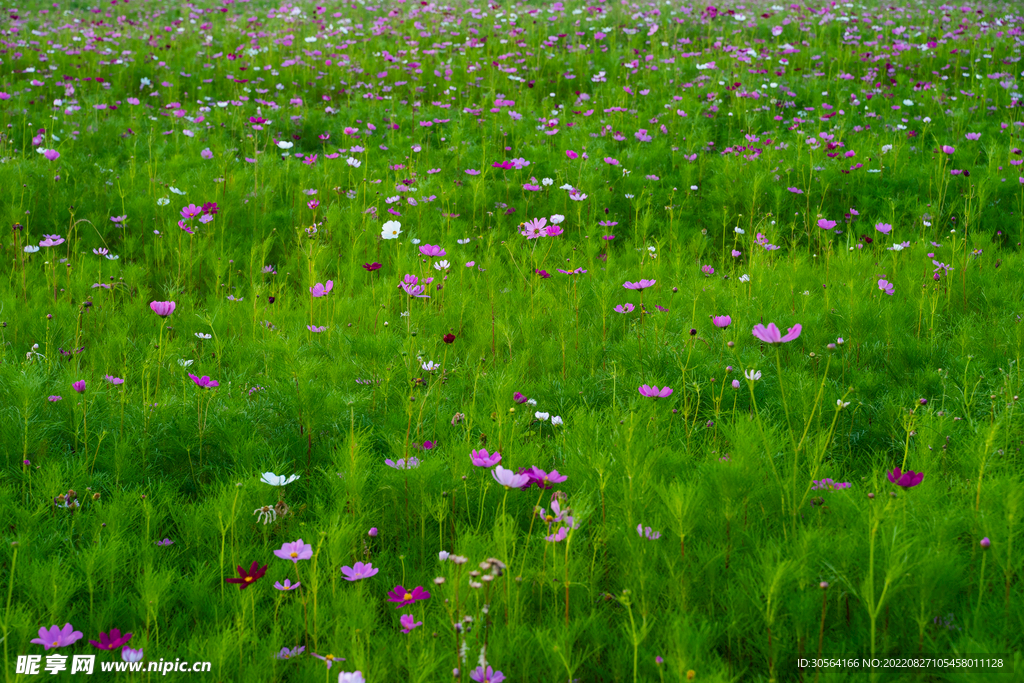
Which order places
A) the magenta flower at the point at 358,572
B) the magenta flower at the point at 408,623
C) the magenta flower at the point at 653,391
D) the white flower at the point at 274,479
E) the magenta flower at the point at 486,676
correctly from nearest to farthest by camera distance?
the magenta flower at the point at 486,676 < the magenta flower at the point at 408,623 < the magenta flower at the point at 358,572 < the white flower at the point at 274,479 < the magenta flower at the point at 653,391

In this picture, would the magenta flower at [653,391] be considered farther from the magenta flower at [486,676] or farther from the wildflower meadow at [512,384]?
the magenta flower at [486,676]

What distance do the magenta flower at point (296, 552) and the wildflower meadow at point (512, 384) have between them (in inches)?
1.6

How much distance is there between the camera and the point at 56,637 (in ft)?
4.65

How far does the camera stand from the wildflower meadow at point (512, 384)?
151 cm

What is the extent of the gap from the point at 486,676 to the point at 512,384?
1289mm

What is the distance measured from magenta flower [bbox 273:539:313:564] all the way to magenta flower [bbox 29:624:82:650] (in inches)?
15.8

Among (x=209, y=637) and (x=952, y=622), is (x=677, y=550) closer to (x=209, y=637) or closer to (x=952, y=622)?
(x=952, y=622)

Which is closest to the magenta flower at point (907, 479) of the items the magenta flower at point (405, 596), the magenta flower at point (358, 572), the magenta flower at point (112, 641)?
the magenta flower at point (405, 596)

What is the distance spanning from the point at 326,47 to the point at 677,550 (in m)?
8.38

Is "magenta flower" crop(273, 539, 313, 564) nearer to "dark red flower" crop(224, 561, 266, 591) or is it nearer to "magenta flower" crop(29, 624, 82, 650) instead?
"dark red flower" crop(224, 561, 266, 591)

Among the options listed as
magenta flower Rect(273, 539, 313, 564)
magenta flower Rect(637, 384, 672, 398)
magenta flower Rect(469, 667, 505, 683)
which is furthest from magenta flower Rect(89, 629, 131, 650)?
magenta flower Rect(637, 384, 672, 398)

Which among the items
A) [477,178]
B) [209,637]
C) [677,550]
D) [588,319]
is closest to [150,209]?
[477,178]

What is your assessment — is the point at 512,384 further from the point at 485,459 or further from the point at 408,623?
the point at 408,623

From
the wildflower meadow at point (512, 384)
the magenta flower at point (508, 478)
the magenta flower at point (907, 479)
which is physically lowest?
the wildflower meadow at point (512, 384)
